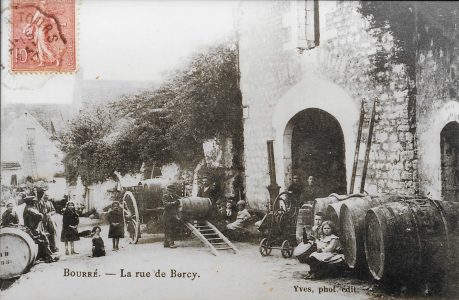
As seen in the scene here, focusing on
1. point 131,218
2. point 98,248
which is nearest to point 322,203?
point 131,218

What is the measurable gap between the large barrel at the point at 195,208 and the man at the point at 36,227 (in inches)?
55.6

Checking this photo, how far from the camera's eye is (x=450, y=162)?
3582mm

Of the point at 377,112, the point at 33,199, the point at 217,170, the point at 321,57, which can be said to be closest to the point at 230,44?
the point at 321,57

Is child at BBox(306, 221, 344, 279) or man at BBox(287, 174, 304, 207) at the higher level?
man at BBox(287, 174, 304, 207)

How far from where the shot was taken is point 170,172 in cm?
432

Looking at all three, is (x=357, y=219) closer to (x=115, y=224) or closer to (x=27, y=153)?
(x=115, y=224)

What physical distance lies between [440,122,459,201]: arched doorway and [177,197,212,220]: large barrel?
222 centimetres

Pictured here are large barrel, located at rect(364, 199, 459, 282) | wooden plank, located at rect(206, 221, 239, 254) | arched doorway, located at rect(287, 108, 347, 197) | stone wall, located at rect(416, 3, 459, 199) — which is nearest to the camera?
large barrel, located at rect(364, 199, 459, 282)

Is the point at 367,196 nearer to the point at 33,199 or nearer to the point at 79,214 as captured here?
the point at 79,214

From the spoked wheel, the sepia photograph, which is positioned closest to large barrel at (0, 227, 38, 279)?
the sepia photograph

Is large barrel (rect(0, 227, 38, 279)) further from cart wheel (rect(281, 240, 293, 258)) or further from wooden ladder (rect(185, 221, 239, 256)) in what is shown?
cart wheel (rect(281, 240, 293, 258))

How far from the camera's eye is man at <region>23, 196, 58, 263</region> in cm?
427

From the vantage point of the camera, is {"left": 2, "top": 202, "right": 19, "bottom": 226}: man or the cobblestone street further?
{"left": 2, "top": 202, "right": 19, "bottom": 226}: man

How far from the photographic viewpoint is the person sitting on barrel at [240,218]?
4270mm
